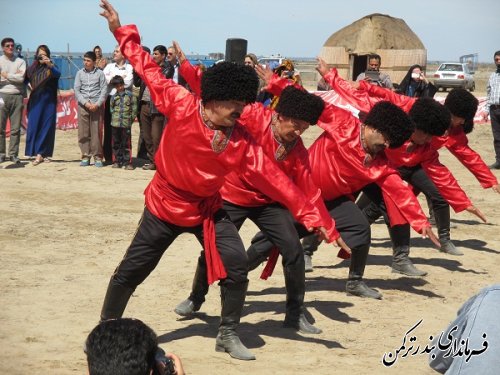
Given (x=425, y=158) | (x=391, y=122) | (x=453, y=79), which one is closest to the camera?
(x=391, y=122)

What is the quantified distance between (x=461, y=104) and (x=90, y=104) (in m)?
6.53

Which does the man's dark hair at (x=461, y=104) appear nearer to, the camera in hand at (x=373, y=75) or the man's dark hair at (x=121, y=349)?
the camera in hand at (x=373, y=75)

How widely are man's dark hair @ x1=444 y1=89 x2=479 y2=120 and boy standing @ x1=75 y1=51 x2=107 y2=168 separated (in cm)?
627

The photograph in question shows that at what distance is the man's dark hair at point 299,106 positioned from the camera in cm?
612

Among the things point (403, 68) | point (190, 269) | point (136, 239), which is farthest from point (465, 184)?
point (403, 68)

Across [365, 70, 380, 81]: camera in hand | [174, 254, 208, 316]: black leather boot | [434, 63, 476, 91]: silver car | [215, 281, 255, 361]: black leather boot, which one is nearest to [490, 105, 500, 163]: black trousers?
[365, 70, 380, 81]: camera in hand

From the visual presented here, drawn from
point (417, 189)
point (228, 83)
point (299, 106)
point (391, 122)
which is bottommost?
point (417, 189)

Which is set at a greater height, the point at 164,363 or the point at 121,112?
the point at 164,363

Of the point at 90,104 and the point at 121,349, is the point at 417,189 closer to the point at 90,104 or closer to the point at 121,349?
the point at 90,104

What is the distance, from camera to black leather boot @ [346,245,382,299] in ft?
24.1

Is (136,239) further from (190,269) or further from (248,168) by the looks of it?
(190,269)

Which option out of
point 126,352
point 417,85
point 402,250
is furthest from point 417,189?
point 126,352

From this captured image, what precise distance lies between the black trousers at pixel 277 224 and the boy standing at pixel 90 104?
7.51 m

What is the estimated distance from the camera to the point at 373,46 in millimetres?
29297
